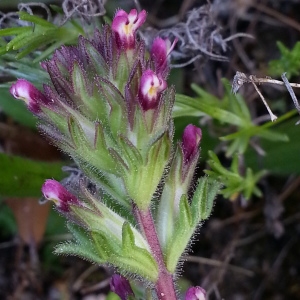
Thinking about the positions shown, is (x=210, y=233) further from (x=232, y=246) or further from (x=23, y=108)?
(x=23, y=108)

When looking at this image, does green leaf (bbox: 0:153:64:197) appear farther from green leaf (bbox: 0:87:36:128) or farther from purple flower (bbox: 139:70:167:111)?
purple flower (bbox: 139:70:167:111)

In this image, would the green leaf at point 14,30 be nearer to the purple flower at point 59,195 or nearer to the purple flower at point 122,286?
the purple flower at point 59,195

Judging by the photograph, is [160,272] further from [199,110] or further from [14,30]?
[14,30]

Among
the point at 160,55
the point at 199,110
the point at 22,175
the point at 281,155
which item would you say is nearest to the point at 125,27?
the point at 160,55

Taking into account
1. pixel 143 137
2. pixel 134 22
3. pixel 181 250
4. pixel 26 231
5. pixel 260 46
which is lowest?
pixel 26 231

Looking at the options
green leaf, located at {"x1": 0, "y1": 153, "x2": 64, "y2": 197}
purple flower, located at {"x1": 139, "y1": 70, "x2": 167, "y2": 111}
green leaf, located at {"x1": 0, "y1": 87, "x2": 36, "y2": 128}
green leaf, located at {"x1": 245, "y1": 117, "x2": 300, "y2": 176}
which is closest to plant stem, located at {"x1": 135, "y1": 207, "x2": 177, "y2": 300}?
purple flower, located at {"x1": 139, "y1": 70, "x2": 167, "y2": 111}

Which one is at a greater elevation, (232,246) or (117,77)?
(117,77)

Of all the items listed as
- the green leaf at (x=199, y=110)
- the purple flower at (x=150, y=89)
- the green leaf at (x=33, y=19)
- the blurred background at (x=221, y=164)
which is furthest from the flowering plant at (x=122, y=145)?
the blurred background at (x=221, y=164)

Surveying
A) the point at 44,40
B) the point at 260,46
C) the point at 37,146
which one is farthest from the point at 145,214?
the point at 260,46
